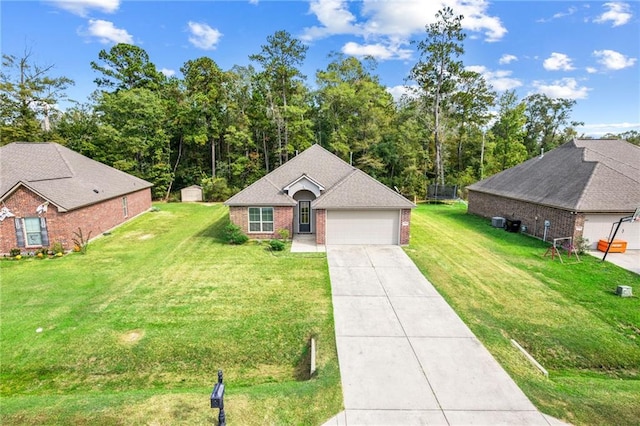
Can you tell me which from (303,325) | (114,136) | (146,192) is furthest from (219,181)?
(303,325)

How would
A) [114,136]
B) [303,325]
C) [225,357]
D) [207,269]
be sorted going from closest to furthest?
[225,357], [303,325], [207,269], [114,136]

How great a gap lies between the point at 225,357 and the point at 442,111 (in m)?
36.7

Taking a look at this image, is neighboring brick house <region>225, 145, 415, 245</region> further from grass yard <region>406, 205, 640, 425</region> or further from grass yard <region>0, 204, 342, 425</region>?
grass yard <region>0, 204, 342, 425</region>

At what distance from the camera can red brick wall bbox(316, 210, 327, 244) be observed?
16.2 meters

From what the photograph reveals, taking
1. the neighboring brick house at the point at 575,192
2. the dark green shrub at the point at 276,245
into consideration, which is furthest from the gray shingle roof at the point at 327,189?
the neighboring brick house at the point at 575,192

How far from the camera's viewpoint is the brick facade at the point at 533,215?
50.0ft

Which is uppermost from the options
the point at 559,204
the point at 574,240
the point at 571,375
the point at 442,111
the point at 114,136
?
the point at 442,111

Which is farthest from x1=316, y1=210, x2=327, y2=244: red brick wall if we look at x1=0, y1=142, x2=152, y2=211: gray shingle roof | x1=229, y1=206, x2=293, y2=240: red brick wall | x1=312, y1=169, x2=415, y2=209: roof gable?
x1=0, y1=142, x2=152, y2=211: gray shingle roof

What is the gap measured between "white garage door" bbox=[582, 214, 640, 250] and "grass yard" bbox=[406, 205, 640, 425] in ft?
5.87

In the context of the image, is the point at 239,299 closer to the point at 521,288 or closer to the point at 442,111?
the point at 521,288

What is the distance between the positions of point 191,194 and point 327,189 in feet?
66.5

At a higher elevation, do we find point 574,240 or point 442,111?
point 442,111

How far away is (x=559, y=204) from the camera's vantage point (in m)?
16.0

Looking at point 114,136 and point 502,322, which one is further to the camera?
point 114,136
